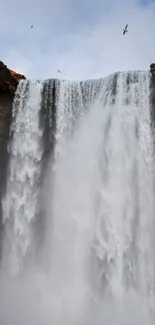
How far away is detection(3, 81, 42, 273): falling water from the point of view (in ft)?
57.1

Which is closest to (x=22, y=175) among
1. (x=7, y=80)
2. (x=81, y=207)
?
(x=81, y=207)

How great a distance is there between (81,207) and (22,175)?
307 centimetres

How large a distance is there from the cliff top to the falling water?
313 millimetres

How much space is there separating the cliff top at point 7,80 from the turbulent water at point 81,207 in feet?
1.27

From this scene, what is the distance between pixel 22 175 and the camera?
18375mm

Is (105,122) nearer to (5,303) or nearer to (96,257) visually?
(96,257)

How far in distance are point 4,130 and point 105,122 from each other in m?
4.72

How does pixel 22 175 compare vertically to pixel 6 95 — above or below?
below

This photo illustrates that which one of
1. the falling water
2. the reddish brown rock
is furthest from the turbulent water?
the reddish brown rock

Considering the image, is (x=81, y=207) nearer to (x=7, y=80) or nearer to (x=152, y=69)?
(x=152, y=69)

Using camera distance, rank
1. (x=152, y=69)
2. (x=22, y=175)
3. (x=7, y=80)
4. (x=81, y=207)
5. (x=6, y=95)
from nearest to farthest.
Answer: (x=81, y=207) → (x=152, y=69) → (x=22, y=175) → (x=7, y=80) → (x=6, y=95)

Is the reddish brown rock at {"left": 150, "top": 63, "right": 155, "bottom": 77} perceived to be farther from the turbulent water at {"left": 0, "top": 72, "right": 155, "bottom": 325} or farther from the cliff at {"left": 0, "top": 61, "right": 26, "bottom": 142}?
the cliff at {"left": 0, "top": 61, "right": 26, "bottom": 142}

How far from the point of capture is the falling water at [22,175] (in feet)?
57.1

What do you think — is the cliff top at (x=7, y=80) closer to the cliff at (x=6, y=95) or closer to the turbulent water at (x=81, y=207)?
the cliff at (x=6, y=95)
